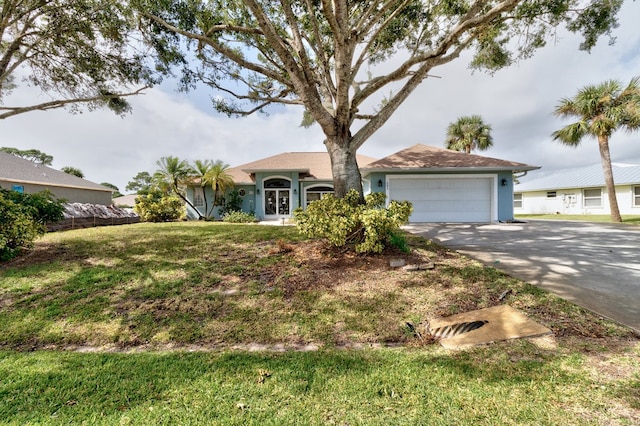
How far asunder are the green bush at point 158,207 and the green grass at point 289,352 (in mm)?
11578

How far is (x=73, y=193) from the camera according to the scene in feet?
65.8

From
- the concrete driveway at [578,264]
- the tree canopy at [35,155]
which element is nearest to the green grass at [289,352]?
the concrete driveway at [578,264]

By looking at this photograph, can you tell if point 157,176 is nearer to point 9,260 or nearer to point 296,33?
point 9,260

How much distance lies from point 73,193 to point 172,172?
394 inches

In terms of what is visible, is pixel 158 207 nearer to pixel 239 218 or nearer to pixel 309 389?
pixel 239 218

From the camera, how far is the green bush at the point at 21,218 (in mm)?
5773

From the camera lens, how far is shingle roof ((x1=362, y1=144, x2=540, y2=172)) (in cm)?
1286

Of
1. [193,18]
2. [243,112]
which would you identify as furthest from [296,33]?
[243,112]

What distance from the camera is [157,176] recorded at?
17.1 m

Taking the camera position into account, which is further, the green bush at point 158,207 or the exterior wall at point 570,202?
the exterior wall at point 570,202

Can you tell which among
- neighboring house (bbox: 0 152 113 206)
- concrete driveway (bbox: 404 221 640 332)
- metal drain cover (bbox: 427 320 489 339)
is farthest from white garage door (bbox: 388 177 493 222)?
neighboring house (bbox: 0 152 113 206)

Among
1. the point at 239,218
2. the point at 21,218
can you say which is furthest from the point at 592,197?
the point at 21,218

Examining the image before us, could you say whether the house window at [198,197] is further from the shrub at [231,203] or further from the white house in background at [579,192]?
the white house in background at [579,192]

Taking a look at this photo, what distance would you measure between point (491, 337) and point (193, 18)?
977cm
